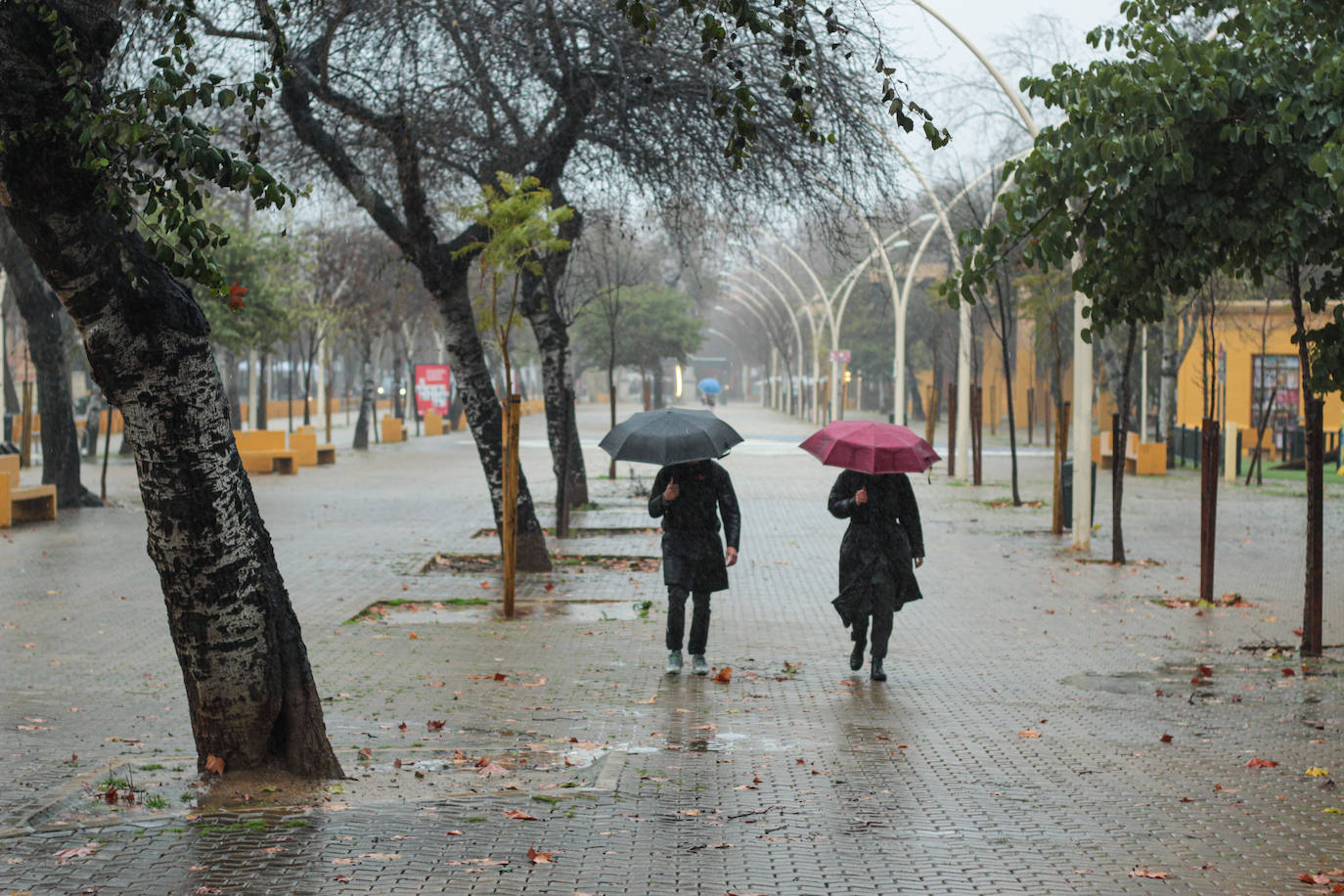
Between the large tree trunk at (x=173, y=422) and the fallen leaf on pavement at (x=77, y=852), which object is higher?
the large tree trunk at (x=173, y=422)

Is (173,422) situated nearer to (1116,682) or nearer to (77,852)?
(77,852)

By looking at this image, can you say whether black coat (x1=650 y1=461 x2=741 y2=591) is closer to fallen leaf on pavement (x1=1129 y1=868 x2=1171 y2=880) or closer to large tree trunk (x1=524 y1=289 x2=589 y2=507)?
fallen leaf on pavement (x1=1129 y1=868 x2=1171 y2=880)

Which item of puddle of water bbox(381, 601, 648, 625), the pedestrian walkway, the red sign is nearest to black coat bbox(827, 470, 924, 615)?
the pedestrian walkway

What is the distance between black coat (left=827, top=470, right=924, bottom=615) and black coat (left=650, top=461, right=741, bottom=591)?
25.7 inches

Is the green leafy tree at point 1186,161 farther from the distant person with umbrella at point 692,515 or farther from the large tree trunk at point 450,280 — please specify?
the large tree trunk at point 450,280

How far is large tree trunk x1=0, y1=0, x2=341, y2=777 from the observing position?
528 centimetres

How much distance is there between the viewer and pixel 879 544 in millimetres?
9133

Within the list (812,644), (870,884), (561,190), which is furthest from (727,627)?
(561,190)

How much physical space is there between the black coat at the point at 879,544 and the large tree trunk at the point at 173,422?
385 cm

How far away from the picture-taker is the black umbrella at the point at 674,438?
9.02m

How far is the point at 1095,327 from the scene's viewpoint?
914 cm

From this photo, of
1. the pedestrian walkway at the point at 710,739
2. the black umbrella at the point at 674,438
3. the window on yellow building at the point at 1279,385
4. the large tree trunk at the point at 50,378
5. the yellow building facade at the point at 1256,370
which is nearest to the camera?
the pedestrian walkway at the point at 710,739

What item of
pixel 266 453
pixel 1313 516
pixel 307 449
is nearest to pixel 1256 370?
pixel 307 449

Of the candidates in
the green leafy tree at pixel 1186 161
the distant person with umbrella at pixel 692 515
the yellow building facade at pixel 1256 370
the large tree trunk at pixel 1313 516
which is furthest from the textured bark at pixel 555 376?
the yellow building facade at pixel 1256 370
